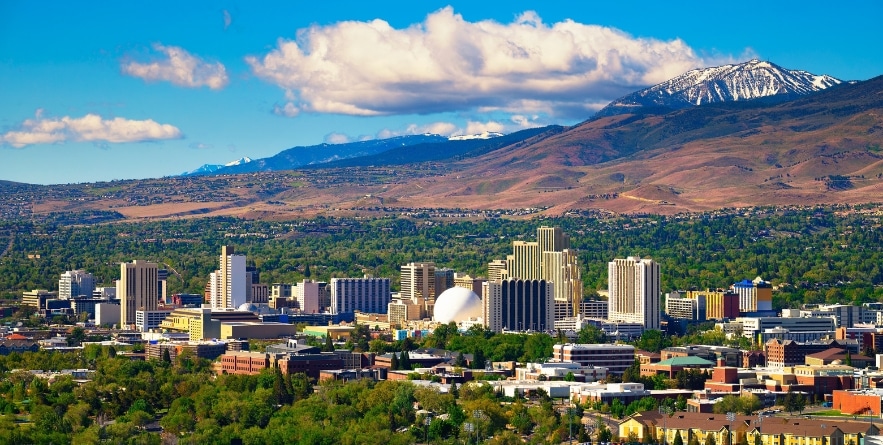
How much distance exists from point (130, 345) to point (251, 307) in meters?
26.4

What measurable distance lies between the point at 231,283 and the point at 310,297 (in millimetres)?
6444

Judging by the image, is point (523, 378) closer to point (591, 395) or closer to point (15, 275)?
point (591, 395)

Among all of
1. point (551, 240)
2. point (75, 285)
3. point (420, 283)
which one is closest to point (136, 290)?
point (75, 285)

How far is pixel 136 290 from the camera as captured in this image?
16438 cm

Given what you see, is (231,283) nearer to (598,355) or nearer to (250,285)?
(250,285)

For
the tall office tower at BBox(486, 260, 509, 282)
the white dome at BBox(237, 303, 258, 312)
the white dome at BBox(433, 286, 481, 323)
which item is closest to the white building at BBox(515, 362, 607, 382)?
the white dome at BBox(433, 286, 481, 323)

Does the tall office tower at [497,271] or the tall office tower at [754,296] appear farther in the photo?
the tall office tower at [497,271]

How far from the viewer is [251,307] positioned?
6422 inches

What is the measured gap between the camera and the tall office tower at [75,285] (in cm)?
18175

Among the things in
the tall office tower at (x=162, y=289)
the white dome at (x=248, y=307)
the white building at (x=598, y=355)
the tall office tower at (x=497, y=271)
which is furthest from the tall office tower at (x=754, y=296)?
the tall office tower at (x=162, y=289)

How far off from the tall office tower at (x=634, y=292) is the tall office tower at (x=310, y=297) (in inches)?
1016

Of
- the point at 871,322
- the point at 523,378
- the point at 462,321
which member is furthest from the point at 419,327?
the point at 523,378

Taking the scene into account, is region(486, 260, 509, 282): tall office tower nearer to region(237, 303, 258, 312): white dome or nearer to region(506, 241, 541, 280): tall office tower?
region(506, 241, 541, 280): tall office tower

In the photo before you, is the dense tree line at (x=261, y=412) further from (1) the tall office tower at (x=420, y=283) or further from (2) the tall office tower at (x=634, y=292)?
(1) the tall office tower at (x=420, y=283)
